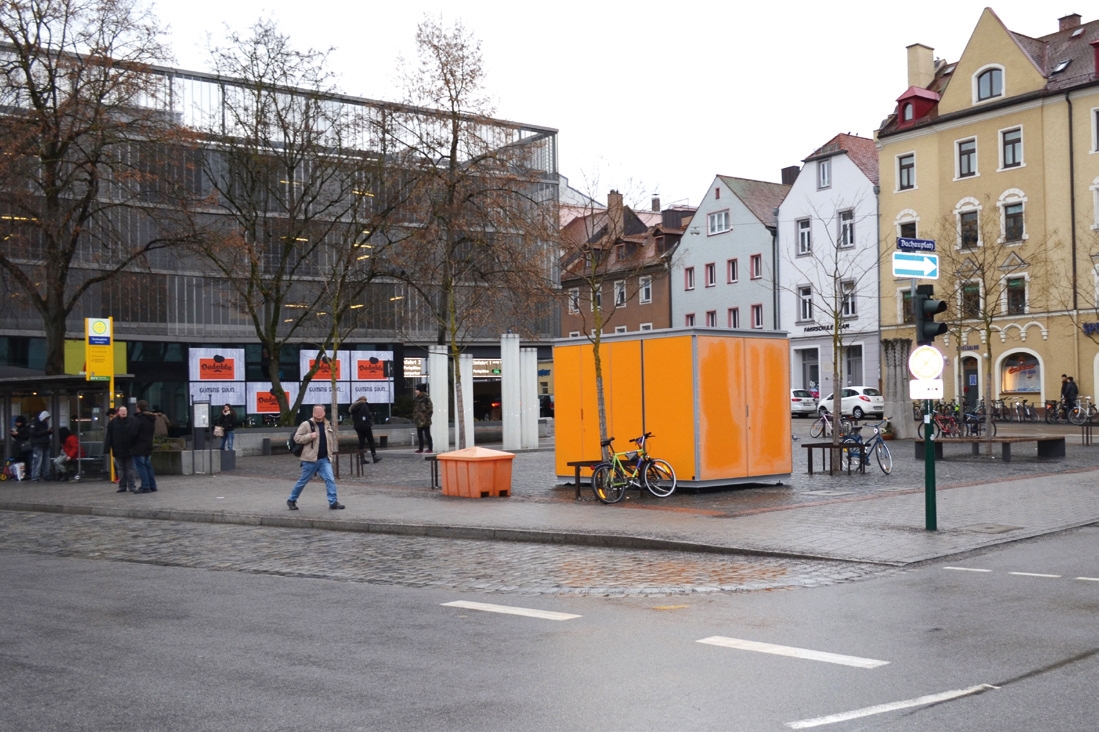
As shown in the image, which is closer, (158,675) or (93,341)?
(158,675)

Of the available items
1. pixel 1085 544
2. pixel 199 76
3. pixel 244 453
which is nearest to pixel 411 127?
pixel 244 453

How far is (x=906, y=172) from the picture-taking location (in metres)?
57.4

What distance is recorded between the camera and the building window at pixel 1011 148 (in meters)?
51.4

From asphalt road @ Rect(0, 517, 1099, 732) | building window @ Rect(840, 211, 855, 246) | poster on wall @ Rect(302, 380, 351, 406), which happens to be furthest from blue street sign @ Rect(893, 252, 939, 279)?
building window @ Rect(840, 211, 855, 246)

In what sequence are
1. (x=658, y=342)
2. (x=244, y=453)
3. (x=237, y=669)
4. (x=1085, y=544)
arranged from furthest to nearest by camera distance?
(x=244, y=453) → (x=658, y=342) → (x=1085, y=544) → (x=237, y=669)

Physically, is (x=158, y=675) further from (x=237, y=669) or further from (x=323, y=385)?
(x=323, y=385)

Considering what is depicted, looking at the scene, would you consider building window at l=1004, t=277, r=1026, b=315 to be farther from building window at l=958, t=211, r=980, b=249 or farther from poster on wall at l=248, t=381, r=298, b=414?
poster on wall at l=248, t=381, r=298, b=414

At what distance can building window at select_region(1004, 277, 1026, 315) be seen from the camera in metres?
51.1

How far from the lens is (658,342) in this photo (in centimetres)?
1936

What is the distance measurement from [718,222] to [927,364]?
55574mm

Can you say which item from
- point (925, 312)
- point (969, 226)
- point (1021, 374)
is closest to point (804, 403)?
point (1021, 374)

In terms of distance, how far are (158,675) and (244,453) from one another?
30.6m

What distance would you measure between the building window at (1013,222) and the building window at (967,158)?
114 inches

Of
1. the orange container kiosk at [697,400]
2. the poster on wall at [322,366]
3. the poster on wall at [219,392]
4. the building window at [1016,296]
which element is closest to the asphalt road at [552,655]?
the orange container kiosk at [697,400]
